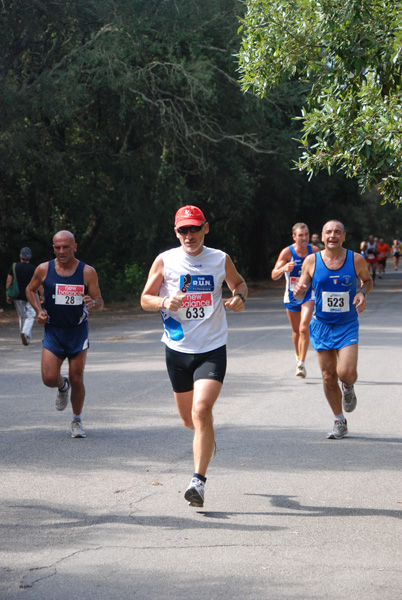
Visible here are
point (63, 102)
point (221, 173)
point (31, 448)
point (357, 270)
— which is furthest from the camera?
point (221, 173)

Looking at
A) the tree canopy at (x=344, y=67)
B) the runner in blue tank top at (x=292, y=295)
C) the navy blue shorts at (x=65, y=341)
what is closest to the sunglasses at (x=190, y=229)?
the navy blue shorts at (x=65, y=341)

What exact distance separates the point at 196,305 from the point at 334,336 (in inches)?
100

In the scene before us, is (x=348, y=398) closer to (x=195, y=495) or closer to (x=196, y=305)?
(x=196, y=305)

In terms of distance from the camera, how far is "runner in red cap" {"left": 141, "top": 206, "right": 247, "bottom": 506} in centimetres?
623

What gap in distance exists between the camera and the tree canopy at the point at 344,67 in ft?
34.6

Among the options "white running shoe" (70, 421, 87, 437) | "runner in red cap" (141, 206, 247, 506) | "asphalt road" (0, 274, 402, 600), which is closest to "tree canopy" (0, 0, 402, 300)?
"asphalt road" (0, 274, 402, 600)

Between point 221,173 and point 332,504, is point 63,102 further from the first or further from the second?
point 332,504

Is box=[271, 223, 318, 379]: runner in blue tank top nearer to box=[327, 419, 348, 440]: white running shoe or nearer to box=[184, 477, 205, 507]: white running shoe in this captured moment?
box=[327, 419, 348, 440]: white running shoe

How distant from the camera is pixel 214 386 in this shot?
6.18 m

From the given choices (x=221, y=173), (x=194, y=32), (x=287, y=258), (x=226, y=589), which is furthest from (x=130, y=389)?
(x=221, y=173)

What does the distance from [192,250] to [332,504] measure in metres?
1.92

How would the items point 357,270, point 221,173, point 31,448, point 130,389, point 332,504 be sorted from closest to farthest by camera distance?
point 332,504
point 31,448
point 357,270
point 130,389
point 221,173

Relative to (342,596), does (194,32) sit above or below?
above

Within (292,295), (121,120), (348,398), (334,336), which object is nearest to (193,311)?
(334,336)
